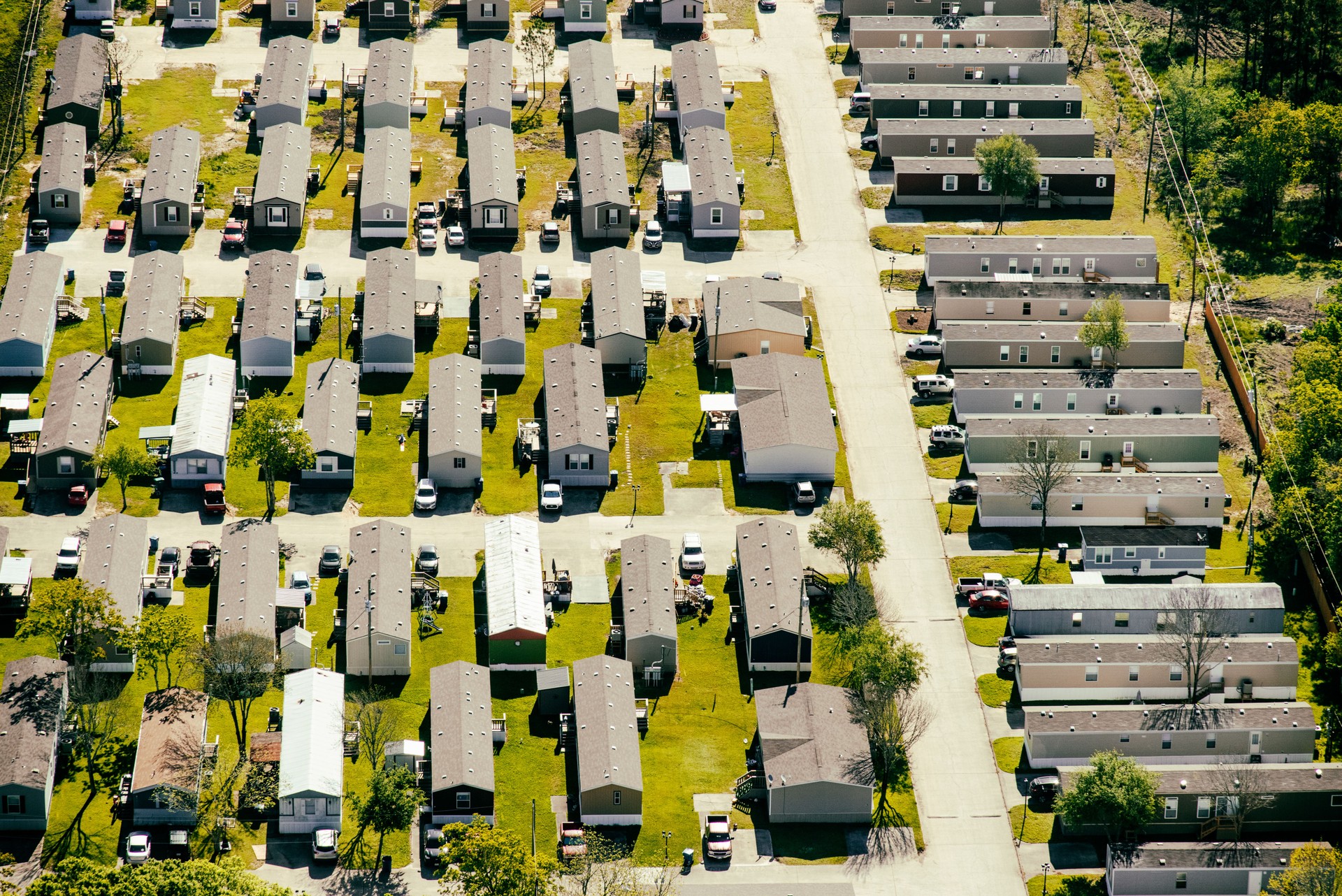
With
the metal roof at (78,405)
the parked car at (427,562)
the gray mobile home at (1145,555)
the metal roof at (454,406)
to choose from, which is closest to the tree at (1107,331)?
the gray mobile home at (1145,555)

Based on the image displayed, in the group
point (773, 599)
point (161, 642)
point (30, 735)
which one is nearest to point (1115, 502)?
point (773, 599)

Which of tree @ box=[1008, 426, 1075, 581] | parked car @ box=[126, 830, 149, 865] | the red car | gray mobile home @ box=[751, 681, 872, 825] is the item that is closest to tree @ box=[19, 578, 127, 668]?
parked car @ box=[126, 830, 149, 865]

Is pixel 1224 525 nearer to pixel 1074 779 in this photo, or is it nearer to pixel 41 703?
pixel 1074 779

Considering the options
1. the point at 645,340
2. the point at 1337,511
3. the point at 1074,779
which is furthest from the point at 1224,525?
the point at 645,340

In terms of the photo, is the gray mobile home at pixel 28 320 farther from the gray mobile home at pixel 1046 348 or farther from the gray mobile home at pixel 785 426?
the gray mobile home at pixel 1046 348

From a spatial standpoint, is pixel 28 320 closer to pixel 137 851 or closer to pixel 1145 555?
pixel 137 851
